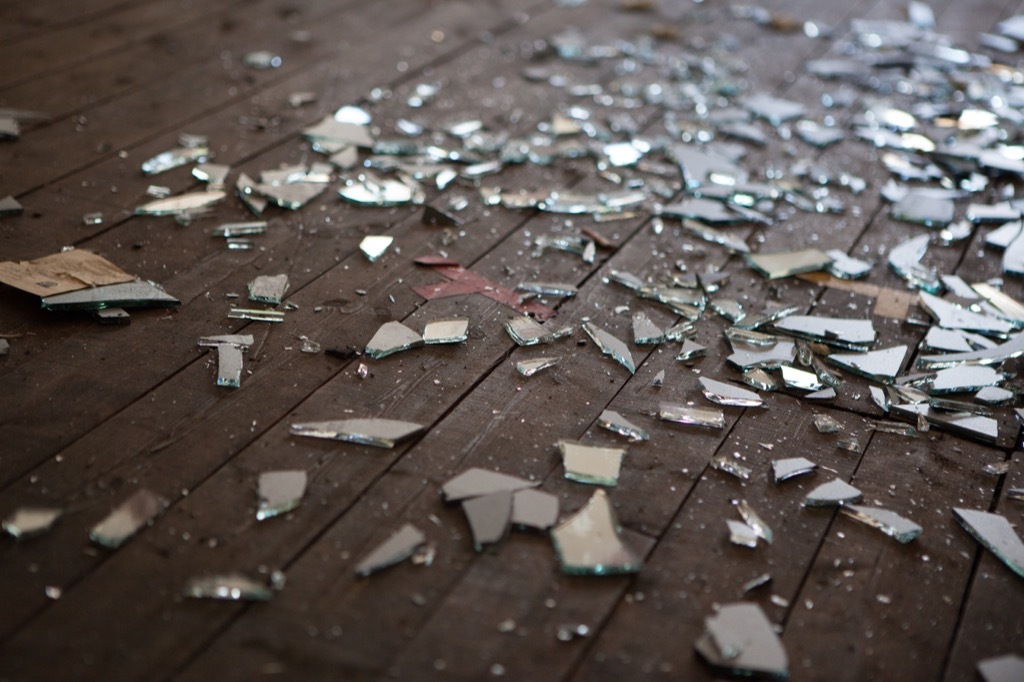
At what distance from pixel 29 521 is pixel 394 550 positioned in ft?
1.72

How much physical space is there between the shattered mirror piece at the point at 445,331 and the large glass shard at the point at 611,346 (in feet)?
0.82

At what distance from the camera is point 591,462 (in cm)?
154

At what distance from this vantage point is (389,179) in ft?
7.98

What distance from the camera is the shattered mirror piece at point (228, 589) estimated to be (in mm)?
1264

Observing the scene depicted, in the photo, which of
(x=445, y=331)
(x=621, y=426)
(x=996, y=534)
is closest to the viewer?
(x=996, y=534)

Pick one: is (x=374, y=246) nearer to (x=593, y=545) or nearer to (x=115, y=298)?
(x=115, y=298)

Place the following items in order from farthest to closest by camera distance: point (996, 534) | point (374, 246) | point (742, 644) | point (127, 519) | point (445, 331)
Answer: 1. point (374, 246)
2. point (445, 331)
3. point (996, 534)
4. point (127, 519)
5. point (742, 644)

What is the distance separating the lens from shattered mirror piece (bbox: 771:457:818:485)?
1.56 meters

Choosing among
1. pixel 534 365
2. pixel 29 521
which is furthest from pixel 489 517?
pixel 29 521

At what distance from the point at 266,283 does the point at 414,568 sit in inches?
33.2

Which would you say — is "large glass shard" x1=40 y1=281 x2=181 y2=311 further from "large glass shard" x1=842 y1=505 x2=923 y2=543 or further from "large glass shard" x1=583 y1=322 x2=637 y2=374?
"large glass shard" x1=842 y1=505 x2=923 y2=543

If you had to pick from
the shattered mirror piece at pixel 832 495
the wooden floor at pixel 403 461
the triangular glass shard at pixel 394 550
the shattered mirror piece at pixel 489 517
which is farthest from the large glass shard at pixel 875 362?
the triangular glass shard at pixel 394 550

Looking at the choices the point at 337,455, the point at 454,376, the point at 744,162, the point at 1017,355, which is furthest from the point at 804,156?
the point at 337,455

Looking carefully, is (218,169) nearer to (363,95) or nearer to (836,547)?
(363,95)
